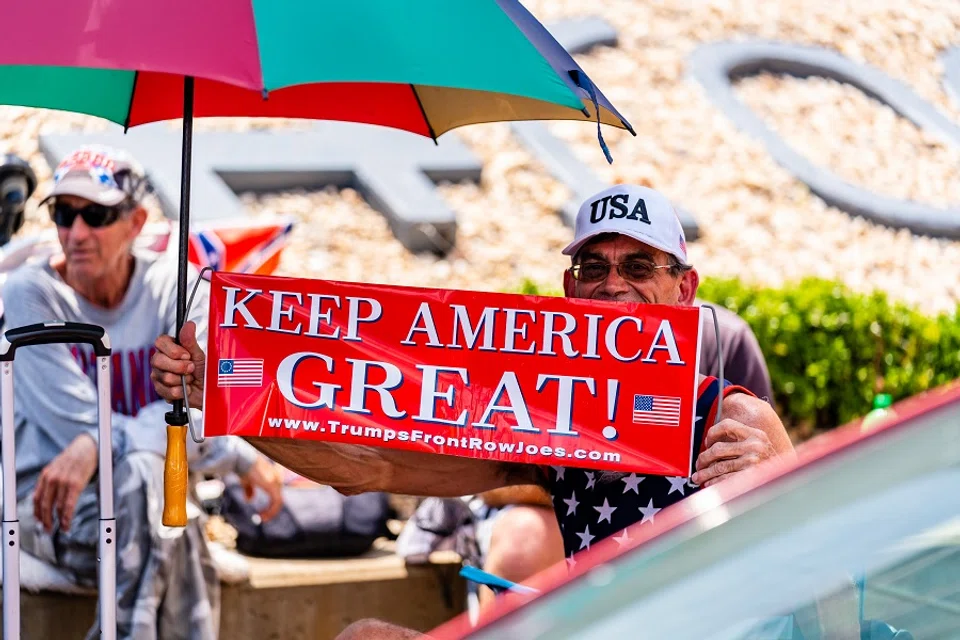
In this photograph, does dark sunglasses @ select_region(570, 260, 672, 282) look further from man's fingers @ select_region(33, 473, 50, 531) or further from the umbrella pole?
man's fingers @ select_region(33, 473, 50, 531)

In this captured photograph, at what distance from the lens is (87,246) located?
14.4 ft

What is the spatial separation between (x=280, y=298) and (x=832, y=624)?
77.2 inches

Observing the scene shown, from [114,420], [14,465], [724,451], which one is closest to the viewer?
[724,451]

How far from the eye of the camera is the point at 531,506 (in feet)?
14.5

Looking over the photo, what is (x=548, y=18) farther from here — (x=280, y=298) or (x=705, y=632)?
(x=705, y=632)

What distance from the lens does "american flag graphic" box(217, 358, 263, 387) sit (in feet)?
11.2

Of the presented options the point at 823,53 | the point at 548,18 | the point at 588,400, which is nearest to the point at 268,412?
the point at 588,400

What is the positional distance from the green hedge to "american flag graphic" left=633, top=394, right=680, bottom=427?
4.49 m

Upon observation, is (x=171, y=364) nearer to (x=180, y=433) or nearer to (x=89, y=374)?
(x=180, y=433)

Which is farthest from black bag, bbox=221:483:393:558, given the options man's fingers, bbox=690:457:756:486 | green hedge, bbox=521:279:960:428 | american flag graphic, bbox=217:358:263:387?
green hedge, bbox=521:279:960:428

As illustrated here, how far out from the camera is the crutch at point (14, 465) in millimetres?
3475

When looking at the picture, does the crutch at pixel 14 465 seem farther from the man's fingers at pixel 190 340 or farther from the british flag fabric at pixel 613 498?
the british flag fabric at pixel 613 498

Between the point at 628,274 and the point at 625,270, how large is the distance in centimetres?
1

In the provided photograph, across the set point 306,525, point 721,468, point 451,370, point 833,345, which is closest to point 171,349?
point 451,370
